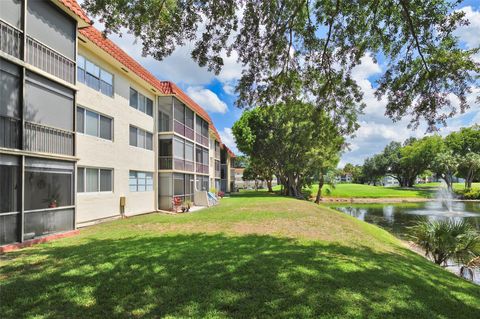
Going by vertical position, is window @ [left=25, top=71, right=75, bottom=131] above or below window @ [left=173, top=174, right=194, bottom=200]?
above

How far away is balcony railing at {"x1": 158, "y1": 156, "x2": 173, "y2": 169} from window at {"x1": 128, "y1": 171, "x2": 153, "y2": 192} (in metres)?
1.11

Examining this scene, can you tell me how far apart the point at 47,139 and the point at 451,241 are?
50.5 feet

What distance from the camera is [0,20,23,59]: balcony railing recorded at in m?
9.38

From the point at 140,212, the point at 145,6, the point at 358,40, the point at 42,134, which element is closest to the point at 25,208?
the point at 42,134

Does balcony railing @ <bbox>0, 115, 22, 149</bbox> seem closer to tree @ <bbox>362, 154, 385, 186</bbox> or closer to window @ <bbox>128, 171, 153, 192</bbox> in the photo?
window @ <bbox>128, 171, 153, 192</bbox>

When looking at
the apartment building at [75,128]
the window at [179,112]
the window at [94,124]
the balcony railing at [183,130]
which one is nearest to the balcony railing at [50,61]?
the apartment building at [75,128]

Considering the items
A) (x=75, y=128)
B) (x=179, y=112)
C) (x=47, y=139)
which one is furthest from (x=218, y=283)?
(x=179, y=112)

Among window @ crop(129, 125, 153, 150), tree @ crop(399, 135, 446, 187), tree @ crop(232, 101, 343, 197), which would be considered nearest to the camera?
window @ crop(129, 125, 153, 150)

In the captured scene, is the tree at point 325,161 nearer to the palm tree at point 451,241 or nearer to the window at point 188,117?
the window at point 188,117

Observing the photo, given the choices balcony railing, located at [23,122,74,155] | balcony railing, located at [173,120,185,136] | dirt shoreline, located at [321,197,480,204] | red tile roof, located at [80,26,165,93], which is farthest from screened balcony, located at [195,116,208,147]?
dirt shoreline, located at [321,197,480,204]

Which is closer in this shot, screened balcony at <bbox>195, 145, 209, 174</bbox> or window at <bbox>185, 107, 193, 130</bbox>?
window at <bbox>185, 107, 193, 130</bbox>

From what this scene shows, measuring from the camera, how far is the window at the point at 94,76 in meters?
14.7

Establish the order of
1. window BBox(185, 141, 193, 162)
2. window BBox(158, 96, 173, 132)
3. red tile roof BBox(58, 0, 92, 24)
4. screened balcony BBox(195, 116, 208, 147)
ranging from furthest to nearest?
screened balcony BBox(195, 116, 208, 147), window BBox(185, 141, 193, 162), window BBox(158, 96, 173, 132), red tile roof BBox(58, 0, 92, 24)

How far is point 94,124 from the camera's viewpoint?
52.0ft
